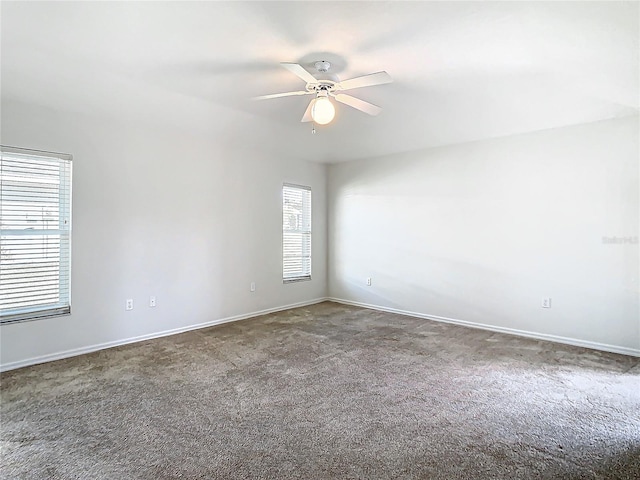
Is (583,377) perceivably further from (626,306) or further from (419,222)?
(419,222)

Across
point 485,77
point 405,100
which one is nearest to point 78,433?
point 405,100

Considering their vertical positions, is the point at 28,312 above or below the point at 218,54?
below

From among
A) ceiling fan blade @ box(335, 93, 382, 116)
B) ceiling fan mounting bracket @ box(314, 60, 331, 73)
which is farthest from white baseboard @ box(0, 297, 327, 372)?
ceiling fan mounting bracket @ box(314, 60, 331, 73)

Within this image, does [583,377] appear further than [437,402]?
Yes

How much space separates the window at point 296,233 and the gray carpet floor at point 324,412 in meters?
2.02

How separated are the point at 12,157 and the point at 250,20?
108 inches

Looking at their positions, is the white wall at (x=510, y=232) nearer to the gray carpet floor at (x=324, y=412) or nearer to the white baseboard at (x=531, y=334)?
the white baseboard at (x=531, y=334)

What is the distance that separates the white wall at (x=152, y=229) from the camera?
139 inches

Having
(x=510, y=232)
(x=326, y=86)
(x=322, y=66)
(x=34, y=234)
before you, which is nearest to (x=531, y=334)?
(x=510, y=232)

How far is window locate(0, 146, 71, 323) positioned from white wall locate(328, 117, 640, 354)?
4021 millimetres

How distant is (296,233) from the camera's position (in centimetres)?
600

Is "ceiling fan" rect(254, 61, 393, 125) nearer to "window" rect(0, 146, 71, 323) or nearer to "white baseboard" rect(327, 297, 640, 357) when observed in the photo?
"window" rect(0, 146, 71, 323)

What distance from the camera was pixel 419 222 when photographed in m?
5.30

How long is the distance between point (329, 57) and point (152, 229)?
287 centimetres
